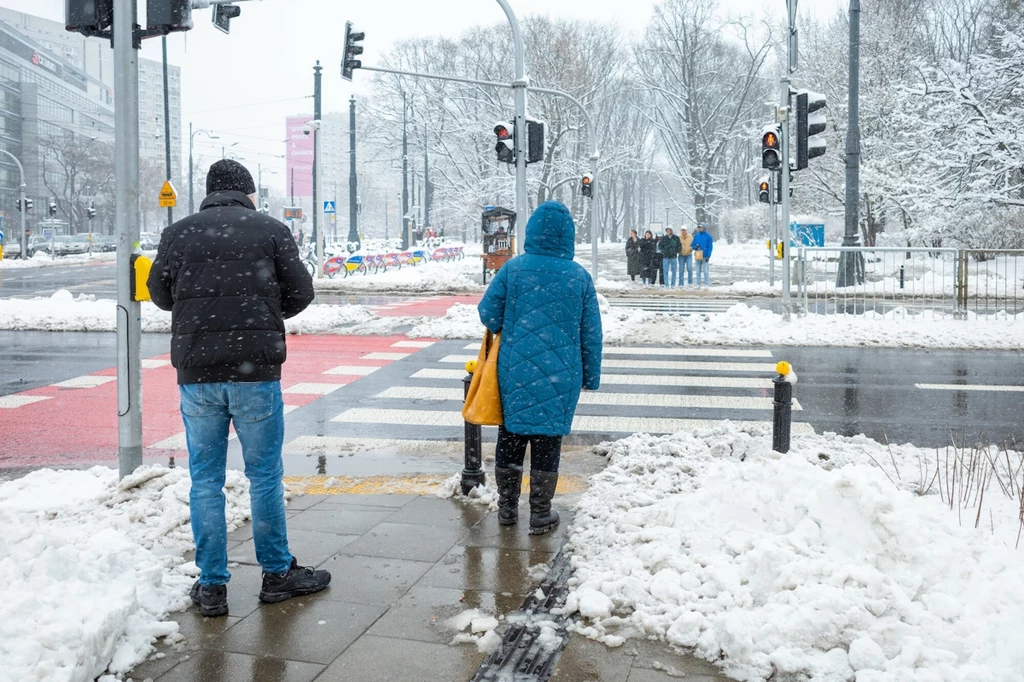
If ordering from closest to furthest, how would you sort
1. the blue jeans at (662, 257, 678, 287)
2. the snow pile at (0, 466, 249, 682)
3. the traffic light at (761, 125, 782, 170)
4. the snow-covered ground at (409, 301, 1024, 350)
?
the snow pile at (0, 466, 249, 682)
the snow-covered ground at (409, 301, 1024, 350)
the traffic light at (761, 125, 782, 170)
the blue jeans at (662, 257, 678, 287)

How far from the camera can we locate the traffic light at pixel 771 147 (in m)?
17.0

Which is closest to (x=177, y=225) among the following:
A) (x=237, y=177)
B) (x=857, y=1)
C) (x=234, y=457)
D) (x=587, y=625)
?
(x=237, y=177)

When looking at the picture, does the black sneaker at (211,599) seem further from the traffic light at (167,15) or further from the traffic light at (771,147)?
the traffic light at (771,147)

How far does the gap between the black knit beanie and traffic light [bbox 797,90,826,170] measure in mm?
12825

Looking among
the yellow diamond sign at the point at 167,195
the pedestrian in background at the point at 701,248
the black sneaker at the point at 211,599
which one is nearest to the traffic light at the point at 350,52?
the pedestrian in background at the point at 701,248

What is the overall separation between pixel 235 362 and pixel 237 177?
0.86 metres

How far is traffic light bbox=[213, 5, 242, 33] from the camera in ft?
49.5

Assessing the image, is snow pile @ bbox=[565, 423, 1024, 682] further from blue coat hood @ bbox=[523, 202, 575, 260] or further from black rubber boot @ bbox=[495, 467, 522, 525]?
blue coat hood @ bbox=[523, 202, 575, 260]

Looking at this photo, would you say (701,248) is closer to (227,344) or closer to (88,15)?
(88,15)

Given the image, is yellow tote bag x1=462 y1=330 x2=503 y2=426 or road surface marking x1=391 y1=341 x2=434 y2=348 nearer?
yellow tote bag x1=462 y1=330 x2=503 y2=426

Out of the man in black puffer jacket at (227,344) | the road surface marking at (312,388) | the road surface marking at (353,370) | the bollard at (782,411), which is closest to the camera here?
the man in black puffer jacket at (227,344)

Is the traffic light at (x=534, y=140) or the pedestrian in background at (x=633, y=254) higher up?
the traffic light at (x=534, y=140)

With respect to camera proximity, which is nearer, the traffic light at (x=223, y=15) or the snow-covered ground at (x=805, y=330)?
the traffic light at (x=223, y=15)

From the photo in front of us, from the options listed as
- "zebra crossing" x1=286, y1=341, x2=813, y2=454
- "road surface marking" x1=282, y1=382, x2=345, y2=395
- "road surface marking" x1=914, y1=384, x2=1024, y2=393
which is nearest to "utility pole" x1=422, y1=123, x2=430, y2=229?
"zebra crossing" x1=286, y1=341, x2=813, y2=454
